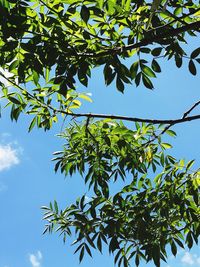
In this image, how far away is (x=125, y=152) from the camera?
475cm

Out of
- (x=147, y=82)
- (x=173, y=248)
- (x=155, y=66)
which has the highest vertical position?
(x=155, y=66)

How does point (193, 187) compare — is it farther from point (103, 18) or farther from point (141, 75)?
point (103, 18)

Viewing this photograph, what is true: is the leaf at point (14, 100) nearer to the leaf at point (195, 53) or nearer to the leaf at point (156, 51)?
the leaf at point (156, 51)

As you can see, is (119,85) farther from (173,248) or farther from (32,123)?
(173,248)

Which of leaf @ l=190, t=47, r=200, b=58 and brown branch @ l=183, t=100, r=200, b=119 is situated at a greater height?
leaf @ l=190, t=47, r=200, b=58

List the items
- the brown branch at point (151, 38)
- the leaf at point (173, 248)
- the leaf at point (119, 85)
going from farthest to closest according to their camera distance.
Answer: the leaf at point (173, 248)
the leaf at point (119, 85)
the brown branch at point (151, 38)

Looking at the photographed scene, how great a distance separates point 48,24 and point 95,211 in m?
2.07

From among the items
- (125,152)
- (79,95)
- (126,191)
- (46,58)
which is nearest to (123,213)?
(126,191)

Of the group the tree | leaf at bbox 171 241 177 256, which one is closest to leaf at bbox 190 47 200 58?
the tree

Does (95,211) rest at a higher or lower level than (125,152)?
lower

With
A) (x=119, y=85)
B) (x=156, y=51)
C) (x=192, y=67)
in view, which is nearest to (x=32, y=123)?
(x=119, y=85)

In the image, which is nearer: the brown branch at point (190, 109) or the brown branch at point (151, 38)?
the brown branch at point (151, 38)

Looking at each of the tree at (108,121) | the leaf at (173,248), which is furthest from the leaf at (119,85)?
the leaf at (173,248)

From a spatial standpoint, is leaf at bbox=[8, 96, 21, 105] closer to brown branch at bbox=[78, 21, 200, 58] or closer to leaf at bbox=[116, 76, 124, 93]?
brown branch at bbox=[78, 21, 200, 58]
